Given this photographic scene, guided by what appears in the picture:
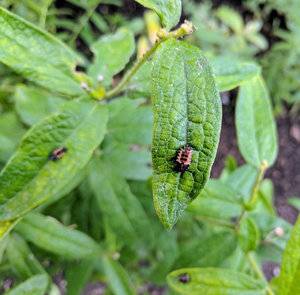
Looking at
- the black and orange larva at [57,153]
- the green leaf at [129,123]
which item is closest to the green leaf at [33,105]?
the green leaf at [129,123]

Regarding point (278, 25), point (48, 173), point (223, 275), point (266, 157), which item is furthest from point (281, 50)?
point (48, 173)

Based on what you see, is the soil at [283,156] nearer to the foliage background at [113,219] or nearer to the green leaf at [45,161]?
the foliage background at [113,219]

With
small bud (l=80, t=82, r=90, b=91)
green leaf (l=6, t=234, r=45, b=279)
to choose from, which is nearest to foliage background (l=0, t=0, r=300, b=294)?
green leaf (l=6, t=234, r=45, b=279)

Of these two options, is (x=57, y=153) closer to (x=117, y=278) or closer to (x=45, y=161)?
(x=45, y=161)

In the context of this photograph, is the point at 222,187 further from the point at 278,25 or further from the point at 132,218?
the point at 278,25

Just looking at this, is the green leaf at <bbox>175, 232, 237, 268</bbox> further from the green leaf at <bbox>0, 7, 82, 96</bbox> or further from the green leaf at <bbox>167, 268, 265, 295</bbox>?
the green leaf at <bbox>0, 7, 82, 96</bbox>

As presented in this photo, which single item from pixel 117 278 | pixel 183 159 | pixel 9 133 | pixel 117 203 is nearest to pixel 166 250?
pixel 117 278
